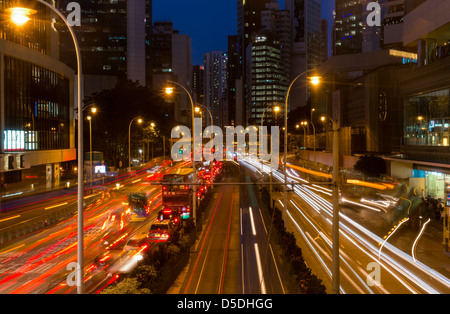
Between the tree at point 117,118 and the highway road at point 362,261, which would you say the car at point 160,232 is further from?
the tree at point 117,118

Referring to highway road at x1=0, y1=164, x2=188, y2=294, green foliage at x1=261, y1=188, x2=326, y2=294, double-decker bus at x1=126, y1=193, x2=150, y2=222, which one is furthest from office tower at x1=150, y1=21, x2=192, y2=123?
green foliage at x1=261, y1=188, x2=326, y2=294

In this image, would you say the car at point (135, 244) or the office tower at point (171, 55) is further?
the office tower at point (171, 55)

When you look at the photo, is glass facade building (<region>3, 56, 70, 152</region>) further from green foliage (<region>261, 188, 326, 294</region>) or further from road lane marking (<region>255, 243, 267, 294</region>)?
green foliage (<region>261, 188, 326, 294</region>)

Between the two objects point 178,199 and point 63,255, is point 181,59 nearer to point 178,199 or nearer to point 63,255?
point 178,199

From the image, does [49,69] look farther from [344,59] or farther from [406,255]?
[344,59]

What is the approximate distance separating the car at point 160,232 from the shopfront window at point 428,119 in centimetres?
2772

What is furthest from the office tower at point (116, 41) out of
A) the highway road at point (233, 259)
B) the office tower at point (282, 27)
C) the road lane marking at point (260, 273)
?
the road lane marking at point (260, 273)

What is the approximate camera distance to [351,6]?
563 ft

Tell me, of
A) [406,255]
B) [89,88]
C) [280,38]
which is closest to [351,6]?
[280,38]

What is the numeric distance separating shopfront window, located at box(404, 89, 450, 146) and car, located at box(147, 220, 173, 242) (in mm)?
27720

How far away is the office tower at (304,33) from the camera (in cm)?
18438

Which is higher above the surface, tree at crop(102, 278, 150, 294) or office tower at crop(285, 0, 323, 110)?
office tower at crop(285, 0, 323, 110)

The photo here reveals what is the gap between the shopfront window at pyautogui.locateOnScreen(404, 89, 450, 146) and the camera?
3662 centimetres

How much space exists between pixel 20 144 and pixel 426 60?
44.8 meters
